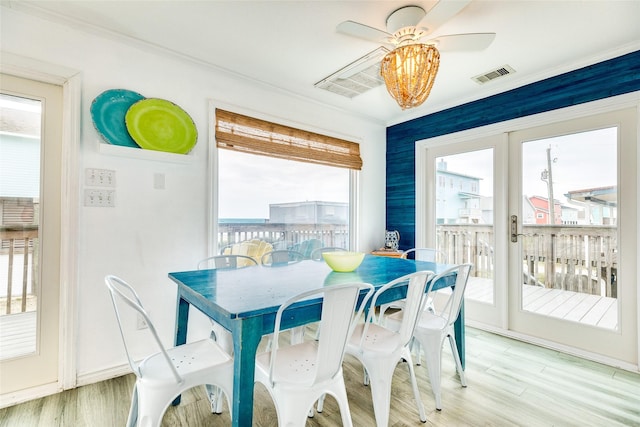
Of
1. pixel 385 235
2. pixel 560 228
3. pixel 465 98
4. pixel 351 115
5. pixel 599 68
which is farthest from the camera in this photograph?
pixel 385 235

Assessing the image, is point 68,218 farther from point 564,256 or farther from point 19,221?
point 564,256

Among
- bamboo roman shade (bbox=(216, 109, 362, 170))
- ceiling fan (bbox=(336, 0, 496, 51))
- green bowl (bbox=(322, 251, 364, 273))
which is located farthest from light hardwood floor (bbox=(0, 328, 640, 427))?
ceiling fan (bbox=(336, 0, 496, 51))

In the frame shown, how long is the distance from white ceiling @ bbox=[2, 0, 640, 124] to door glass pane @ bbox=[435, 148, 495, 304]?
2.99 ft

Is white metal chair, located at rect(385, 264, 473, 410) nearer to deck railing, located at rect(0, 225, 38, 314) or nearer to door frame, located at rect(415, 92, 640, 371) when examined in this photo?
door frame, located at rect(415, 92, 640, 371)

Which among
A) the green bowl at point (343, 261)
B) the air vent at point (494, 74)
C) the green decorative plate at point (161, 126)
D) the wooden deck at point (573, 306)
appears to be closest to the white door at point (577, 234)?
the wooden deck at point (573, 306)

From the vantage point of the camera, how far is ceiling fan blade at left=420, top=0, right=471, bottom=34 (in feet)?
4.91

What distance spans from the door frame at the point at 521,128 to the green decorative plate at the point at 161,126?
8.51 ft

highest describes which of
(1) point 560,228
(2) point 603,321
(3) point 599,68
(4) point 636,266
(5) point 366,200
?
(3) point 599,68

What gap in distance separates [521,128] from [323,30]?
2121mm

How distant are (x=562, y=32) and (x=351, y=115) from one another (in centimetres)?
211

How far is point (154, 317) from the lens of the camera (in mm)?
2365

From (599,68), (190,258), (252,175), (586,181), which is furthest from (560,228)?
(190,258)

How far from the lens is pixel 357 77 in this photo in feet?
9.16

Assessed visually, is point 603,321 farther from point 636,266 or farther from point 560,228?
point 560,228
